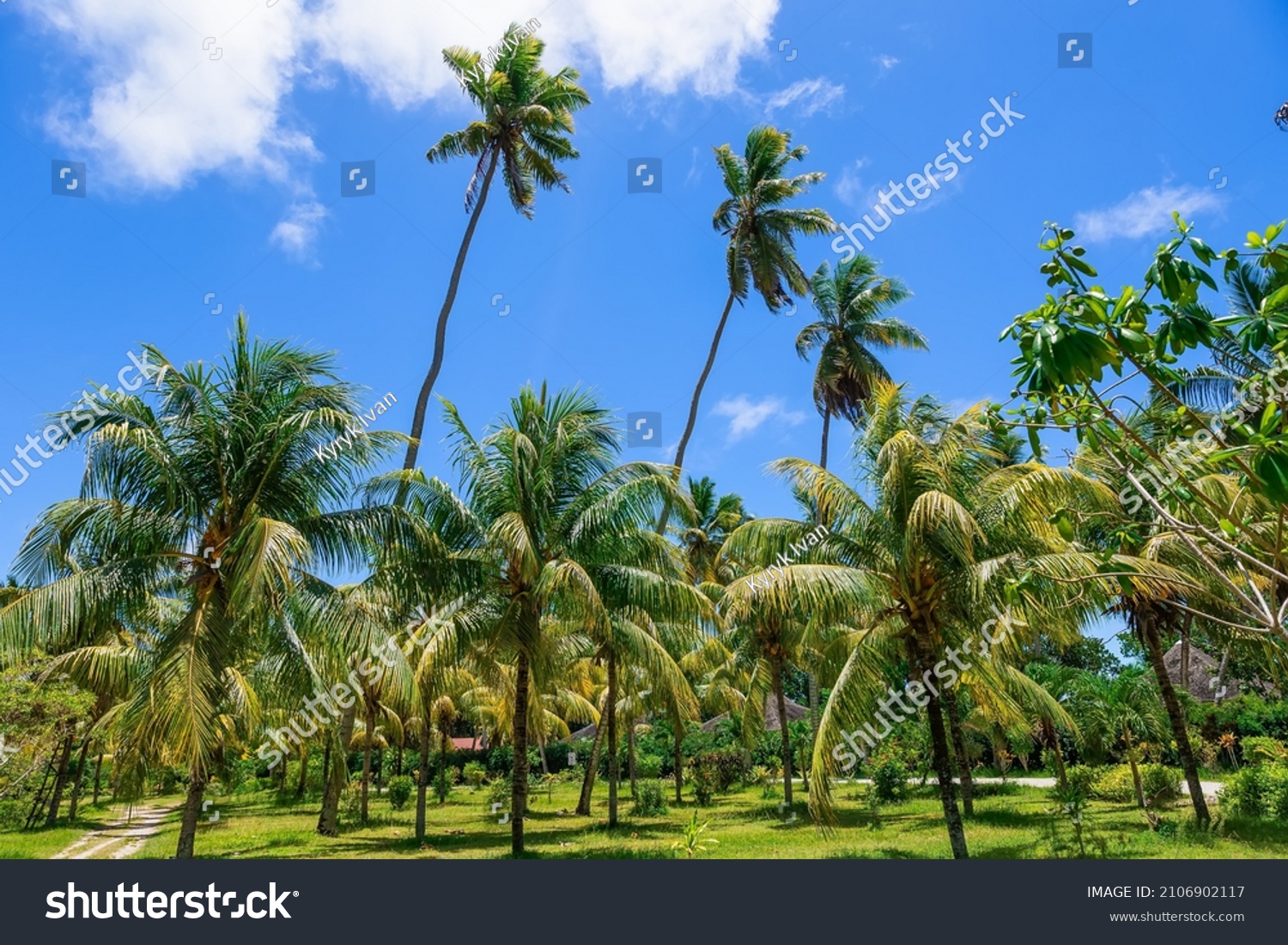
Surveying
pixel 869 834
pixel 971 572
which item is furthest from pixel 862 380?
pixel 971 572

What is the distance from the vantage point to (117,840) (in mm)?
20078

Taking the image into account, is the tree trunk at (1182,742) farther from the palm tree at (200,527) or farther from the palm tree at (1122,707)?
the palm tree at (200,527)

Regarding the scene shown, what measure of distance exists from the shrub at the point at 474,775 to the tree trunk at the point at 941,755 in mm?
28465

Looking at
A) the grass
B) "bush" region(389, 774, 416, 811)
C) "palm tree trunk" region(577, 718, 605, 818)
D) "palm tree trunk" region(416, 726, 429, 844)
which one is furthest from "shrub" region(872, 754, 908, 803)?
"bush" region(389, 774, 416, 811)

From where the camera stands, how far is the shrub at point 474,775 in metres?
37.8

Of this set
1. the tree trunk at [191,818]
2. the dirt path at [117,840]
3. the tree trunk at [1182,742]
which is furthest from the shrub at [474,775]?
the tree trunk at [1182,742]

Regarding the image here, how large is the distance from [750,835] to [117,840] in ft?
48.5

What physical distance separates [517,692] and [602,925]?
9010mm

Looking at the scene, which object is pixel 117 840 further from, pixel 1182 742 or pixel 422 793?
pixel 1182 742

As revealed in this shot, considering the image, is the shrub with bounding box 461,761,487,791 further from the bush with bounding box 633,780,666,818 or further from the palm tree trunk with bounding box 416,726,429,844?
the palm tree trunk with bounding box 416,726,429,844

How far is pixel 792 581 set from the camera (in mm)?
11797

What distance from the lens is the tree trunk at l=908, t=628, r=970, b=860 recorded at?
11.6 m

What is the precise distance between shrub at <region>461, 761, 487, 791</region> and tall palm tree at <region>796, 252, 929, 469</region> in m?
20.4

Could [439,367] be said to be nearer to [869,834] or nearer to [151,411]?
[151,411]
